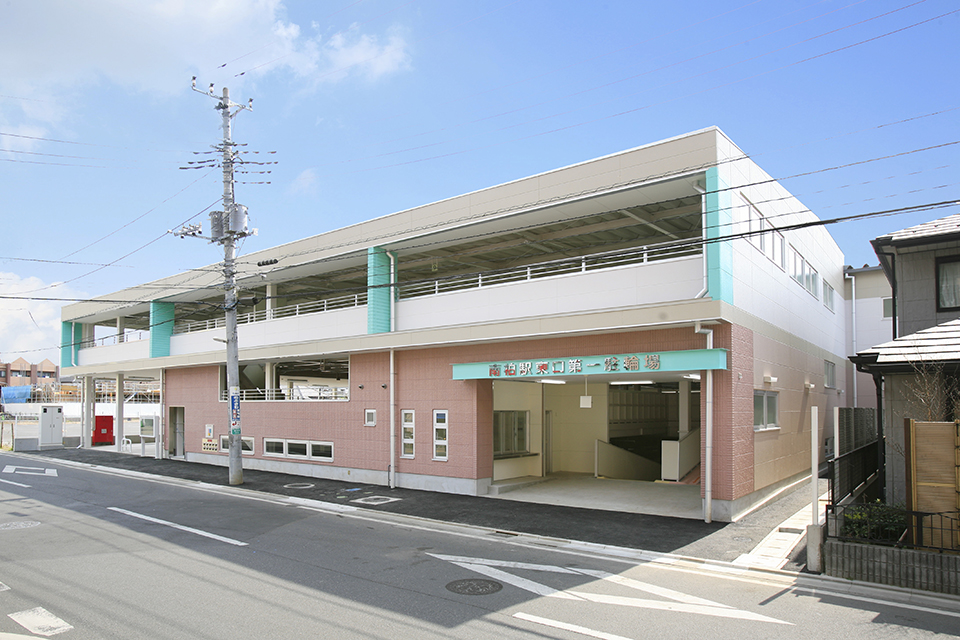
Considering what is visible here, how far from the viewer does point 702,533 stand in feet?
39.2

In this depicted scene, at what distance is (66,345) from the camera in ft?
120

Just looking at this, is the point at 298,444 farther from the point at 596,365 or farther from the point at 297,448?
the point at 596,365

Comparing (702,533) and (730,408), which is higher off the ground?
(730,408)

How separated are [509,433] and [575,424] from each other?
11.0 ft

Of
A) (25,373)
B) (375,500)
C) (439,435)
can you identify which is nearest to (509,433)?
(439,435)

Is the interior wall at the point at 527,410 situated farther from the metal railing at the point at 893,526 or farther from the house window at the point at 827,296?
the house window at the point at 827,296

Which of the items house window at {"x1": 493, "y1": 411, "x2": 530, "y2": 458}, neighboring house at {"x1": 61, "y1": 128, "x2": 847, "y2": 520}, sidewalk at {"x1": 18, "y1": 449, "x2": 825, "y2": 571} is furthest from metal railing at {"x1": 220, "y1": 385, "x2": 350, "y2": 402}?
house window at {"x1": 493, "y1": 411, "x2": 530, "y2": 458}

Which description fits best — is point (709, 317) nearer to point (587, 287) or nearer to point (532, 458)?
point (587, 287)

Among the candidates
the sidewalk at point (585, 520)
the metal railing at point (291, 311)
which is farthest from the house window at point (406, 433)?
the metal railing at point (291, 311)

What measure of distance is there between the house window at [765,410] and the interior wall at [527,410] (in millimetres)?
6846

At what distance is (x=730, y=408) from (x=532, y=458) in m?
8.12

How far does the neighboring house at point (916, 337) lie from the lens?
10531 mm

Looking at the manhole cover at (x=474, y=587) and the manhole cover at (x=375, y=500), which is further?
the manhole cover at (x=375, y=500)

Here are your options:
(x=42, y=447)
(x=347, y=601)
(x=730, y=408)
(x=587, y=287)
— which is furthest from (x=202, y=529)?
(x=42, y=447)
